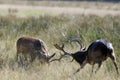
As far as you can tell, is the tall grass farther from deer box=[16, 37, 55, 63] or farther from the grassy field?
deer box=[16, 37, 55, 63]

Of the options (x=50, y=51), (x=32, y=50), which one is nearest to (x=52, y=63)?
(x=32, y=50)

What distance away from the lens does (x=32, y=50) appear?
13.9 meters

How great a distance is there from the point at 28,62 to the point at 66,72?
185 cm

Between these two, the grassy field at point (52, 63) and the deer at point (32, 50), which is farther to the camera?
the deer at point (32, 50)

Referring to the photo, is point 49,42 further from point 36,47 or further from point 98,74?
point 98,74

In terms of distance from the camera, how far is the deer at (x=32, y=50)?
1317 centimetres

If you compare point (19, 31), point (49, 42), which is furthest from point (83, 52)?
point (19, 31)

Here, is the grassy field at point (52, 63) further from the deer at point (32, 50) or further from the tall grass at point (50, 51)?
the deer at point (32, 50)

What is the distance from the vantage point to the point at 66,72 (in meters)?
11.6

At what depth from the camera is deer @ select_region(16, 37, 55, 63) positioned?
43.2 ft

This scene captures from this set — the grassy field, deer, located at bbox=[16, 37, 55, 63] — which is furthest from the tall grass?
deer, located at bbox=[16, 37, 55, 63]

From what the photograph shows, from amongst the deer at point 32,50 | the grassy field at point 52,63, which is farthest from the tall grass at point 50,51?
the deer at point 32,50

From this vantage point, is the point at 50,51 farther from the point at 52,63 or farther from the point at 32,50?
the point at 52,63

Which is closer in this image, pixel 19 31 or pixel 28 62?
pixel 28 62
